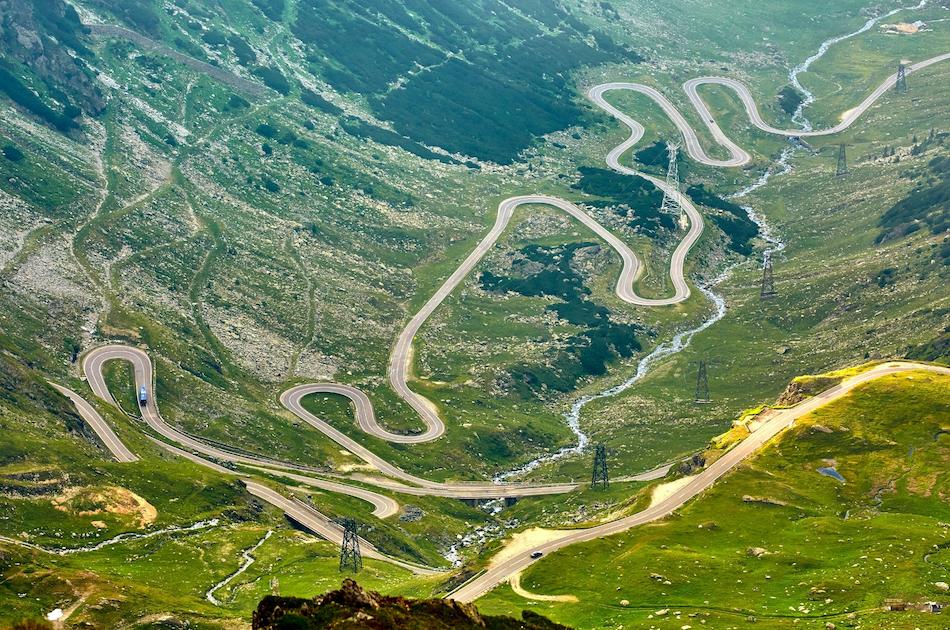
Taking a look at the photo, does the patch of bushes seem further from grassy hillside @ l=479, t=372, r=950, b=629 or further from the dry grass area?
the dry grass area

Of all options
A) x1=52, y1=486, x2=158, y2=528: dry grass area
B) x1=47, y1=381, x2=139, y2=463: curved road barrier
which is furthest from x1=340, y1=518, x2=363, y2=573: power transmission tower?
x1=47, y1=381, x2=139, y2=463: curved road barrier

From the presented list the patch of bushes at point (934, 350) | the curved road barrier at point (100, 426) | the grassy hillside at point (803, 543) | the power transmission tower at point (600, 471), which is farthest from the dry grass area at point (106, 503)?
the patch of bushes at point (934, 350)

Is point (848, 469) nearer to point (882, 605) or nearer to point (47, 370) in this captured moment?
point (882, 605)

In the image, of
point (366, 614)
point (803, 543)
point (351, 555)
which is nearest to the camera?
point (366, 614)

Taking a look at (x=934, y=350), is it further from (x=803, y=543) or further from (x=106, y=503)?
(x=106, y=503)

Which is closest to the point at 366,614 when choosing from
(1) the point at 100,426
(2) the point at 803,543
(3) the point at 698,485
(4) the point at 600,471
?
(2) the point at 803,543

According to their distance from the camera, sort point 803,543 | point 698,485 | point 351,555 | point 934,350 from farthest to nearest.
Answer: point 934,350 → point 351,555 → point 698,485 → point 803,543
